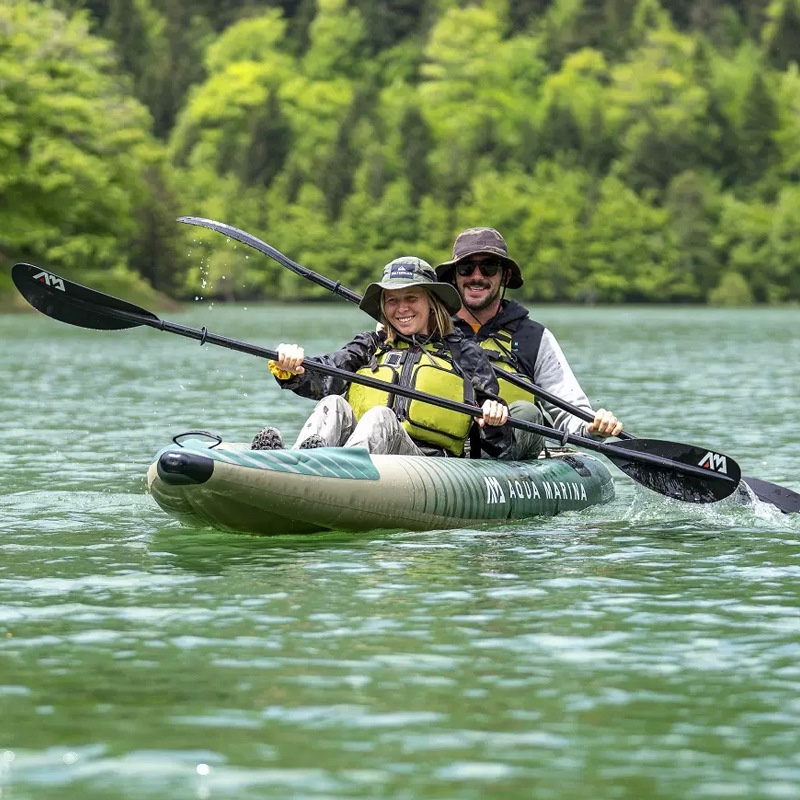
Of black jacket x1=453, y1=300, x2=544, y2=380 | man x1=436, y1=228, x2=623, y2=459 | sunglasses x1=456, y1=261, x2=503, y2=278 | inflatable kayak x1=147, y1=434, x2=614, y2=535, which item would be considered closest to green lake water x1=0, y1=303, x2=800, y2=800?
inflatable kayak x1=147, y1=434, x2=614, y2=535

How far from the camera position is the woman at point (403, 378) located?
10211mm

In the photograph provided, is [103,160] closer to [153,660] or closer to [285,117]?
[153,660]

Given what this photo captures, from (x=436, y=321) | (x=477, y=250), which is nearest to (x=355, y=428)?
(x=436, y=321)

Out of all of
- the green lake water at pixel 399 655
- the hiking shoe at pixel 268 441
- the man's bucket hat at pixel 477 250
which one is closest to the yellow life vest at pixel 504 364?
the man's bucket hat at pixel 477 250

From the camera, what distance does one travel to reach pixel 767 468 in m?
14.4

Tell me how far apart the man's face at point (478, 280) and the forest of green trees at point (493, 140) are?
217ft

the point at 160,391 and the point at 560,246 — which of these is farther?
the point at 560,246

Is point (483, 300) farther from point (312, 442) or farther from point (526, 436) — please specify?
point (312, 442)

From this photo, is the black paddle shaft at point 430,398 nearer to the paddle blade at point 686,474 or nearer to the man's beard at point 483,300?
the paddle blade at point 686,474

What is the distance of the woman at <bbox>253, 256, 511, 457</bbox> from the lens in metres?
10.2

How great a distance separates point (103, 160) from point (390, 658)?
5208 cm

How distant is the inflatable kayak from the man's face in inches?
41.0

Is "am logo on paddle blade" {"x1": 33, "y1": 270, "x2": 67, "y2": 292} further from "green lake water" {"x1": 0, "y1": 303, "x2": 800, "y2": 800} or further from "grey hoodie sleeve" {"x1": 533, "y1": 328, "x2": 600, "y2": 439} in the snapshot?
"grey hoodie sleeve" {"x1": 533, "y1": 328, "x2": 600, "y2": 439}

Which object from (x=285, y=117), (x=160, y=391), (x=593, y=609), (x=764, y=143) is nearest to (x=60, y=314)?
(x=593, y=609)
